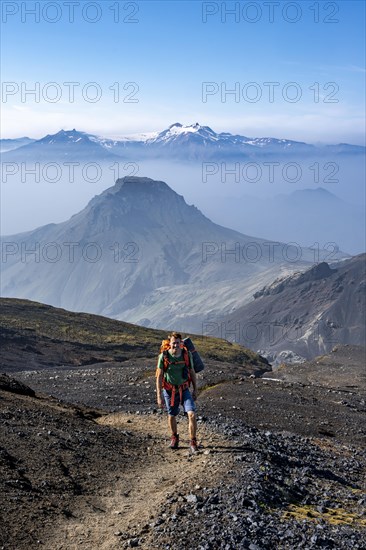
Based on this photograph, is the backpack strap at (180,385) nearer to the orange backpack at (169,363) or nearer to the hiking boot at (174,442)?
the orange backpack at (169,363)

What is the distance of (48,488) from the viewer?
1388cm

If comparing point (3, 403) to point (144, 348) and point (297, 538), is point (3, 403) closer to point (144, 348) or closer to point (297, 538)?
point (297, 538)

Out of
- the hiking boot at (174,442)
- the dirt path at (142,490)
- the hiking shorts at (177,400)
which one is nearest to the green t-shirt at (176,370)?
the hiking shorts at (177,400)

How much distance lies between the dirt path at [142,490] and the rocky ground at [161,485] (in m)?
0.03

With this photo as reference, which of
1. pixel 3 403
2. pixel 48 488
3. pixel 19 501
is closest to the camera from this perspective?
pixel 19 501

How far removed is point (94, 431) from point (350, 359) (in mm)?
80293

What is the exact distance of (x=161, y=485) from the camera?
48.2 feet

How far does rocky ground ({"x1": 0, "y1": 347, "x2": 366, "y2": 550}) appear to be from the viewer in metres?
12.0

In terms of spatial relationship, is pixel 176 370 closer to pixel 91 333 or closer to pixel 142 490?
pixel 142 490

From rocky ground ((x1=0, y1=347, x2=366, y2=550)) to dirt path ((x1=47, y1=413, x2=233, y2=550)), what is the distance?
3 centimetres

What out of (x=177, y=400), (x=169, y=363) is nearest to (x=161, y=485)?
(x=177, y=400)


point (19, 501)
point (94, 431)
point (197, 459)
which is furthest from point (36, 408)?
point (19, 501)

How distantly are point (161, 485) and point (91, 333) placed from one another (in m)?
73.2

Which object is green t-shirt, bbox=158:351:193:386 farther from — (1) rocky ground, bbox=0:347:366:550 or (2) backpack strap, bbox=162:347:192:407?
(1) rocky ground, bbox=0:347:366:550
